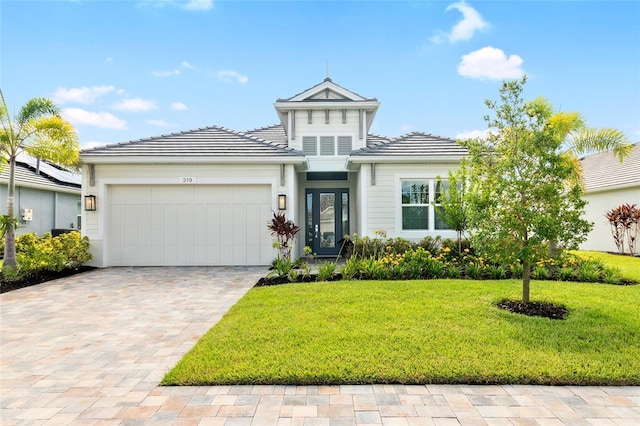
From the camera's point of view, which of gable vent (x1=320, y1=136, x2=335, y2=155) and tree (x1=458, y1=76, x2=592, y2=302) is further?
gable vent (x1=320, y1=136, x2=335, y2=155)

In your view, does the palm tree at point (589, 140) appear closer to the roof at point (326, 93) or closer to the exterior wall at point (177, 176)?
the roof at point (326, 93)

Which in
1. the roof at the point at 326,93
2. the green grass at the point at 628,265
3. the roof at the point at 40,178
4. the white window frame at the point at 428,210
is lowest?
the green grass at the point at 628,265

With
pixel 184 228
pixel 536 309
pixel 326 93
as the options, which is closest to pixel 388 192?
pixel 326 93

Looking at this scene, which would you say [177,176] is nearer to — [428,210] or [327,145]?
[327,145]

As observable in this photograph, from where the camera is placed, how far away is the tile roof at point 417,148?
1025 centimetres

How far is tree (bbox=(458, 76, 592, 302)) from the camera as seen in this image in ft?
15.9

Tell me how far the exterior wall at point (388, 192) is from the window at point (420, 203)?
0.53 ft

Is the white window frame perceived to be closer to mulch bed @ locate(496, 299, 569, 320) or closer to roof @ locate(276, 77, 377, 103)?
roof @ locate(276, 77, 377, 103)

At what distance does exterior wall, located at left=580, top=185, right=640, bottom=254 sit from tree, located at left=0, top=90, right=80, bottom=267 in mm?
17292

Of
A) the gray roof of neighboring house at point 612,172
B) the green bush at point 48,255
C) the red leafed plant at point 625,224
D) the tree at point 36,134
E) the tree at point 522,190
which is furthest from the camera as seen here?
the gray roof of neighboring house at point 612,172

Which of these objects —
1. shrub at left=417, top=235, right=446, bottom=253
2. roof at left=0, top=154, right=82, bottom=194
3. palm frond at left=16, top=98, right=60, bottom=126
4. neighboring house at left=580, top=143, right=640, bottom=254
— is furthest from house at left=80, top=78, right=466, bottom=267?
neighboring house at left=580, top=143, right=640, bottom=254

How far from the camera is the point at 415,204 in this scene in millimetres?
10438

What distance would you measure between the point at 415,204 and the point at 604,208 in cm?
923

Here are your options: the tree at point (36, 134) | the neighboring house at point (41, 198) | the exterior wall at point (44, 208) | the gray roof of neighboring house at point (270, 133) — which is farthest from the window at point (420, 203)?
the exterior wall at point (44, 208)
